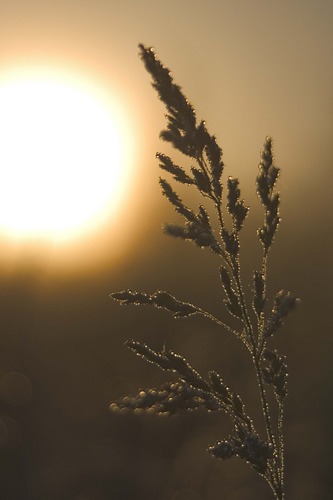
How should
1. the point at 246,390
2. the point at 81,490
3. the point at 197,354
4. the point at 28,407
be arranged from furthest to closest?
the point at 197,354 < the point at 28,407 < the point at 246,390 < the point at 81,490

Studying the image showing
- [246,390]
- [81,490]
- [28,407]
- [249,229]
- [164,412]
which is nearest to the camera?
[164,412]

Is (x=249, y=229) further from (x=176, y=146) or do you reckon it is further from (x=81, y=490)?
(x=176, y=146)

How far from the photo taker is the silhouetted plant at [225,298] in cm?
231

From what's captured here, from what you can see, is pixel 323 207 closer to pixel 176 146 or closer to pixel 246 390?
pixel 246 390

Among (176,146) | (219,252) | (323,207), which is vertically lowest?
(219,252)

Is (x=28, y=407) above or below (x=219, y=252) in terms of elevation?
above

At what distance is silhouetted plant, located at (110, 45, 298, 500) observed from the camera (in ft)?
7.59

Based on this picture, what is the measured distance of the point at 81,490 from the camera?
461 inches

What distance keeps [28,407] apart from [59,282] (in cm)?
926

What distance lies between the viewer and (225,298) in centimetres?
241

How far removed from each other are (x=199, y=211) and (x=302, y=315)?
48.2ft

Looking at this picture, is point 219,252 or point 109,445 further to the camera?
point 109,445

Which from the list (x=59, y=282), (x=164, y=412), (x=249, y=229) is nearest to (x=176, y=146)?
(x=164, y=412)

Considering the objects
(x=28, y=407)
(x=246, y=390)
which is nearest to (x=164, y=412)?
(x=246, y=390)
